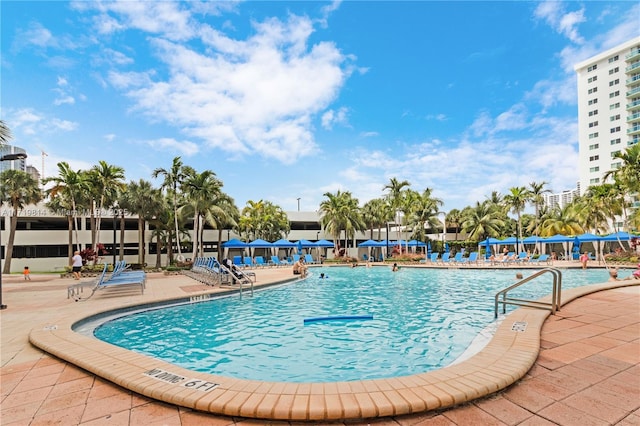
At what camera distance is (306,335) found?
704 centimetres

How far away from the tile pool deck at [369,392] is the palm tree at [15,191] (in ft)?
88.6

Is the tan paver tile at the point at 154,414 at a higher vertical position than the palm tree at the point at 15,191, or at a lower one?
lower

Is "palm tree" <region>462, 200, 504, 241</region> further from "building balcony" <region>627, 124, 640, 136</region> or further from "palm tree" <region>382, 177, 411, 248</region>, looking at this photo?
"building balcony" <region>627, 124, 640, 136</region>

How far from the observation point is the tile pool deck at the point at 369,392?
8.74 feet

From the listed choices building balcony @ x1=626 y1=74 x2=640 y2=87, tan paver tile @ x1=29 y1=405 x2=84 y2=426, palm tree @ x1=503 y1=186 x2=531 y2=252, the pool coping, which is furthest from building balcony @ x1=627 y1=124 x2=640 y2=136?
tan paver tile @ x1=29 y1=405 x2=84 y2=426

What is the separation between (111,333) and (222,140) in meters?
12.1

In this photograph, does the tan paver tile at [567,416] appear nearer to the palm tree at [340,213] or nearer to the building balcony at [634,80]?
the palm tree at [340,213]

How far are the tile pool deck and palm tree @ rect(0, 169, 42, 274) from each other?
1063 inches

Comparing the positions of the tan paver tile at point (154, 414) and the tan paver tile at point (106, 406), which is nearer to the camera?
the tan paver tile at point (154, 414)

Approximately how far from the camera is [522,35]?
688 inches

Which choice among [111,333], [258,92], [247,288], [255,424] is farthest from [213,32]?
[255,424]

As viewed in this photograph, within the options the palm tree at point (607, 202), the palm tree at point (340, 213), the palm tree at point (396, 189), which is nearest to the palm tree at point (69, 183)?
the palm tree at point (340, 213)

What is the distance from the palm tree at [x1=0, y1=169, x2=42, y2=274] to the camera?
2441 centimetres

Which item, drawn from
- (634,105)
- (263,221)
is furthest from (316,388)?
(634,105)
